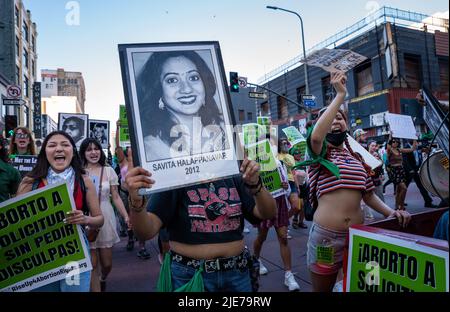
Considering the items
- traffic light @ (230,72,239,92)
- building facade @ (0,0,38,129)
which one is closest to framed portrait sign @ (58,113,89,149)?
traffic light @ (230,72,239,92)

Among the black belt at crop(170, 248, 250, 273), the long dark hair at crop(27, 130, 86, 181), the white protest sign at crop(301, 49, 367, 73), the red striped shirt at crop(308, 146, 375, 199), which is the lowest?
the black belt at crop(170, 248, 250, 273)

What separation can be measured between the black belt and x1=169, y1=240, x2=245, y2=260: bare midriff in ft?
0.07

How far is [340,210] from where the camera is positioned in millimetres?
2459

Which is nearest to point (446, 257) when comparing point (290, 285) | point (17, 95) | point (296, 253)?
point (290, 285)

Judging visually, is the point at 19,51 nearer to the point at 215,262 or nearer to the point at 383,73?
the point at 383,73

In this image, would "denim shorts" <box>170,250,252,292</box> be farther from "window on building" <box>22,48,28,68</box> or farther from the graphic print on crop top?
"window on building" <box>22,48,28,68</box>

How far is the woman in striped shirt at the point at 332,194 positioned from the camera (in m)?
2.40

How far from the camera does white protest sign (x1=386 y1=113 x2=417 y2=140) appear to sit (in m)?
5.06

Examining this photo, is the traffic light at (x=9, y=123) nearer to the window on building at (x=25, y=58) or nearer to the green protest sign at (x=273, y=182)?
the green protest sign at (x=273, y=182)

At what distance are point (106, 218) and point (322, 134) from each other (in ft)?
8.94

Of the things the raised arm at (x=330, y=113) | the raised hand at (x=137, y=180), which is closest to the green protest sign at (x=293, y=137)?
the raised arm at (x=330, y=113)

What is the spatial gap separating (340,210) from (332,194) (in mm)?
138

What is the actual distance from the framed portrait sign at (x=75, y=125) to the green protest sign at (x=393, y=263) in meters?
5.73
